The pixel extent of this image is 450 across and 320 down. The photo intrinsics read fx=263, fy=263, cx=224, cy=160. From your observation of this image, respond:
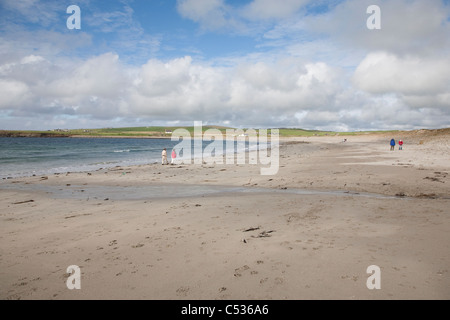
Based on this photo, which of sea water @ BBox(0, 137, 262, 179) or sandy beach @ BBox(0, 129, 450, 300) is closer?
sandy beach @ BBox(0, 129, 450, 300)

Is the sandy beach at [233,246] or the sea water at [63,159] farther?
the sea water at [63,159]

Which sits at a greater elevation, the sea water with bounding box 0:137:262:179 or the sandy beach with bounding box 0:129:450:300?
the sea water with bounding box 0:137:262:179

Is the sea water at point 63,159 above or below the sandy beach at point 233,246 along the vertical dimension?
above

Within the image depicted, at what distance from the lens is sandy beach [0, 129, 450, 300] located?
478 cm

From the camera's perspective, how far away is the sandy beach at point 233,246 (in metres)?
4.78

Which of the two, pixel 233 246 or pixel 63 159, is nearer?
pixel 233 246

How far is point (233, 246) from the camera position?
660 centimetres

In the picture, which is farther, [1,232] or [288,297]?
[1,232]
